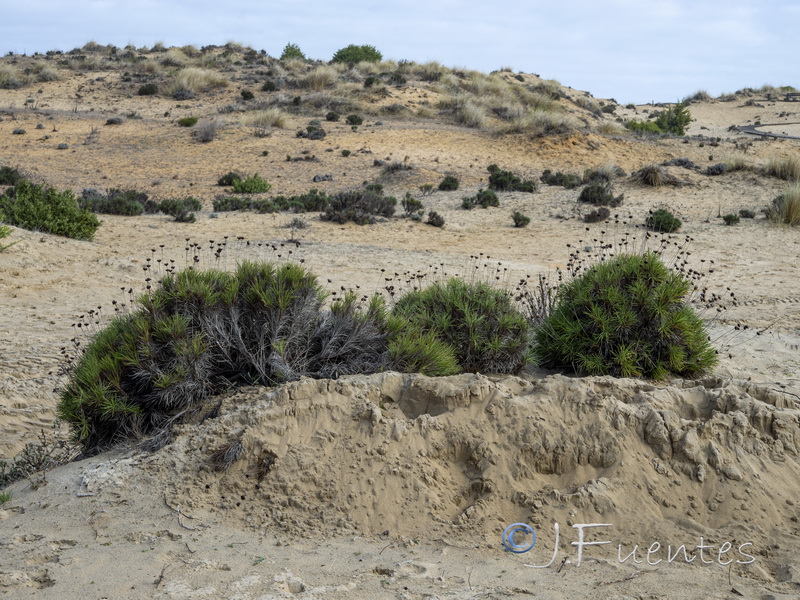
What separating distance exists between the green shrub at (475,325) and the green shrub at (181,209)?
9.91 m

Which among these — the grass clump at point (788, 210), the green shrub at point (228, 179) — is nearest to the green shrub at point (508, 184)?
the grass clump at point (788, 210)

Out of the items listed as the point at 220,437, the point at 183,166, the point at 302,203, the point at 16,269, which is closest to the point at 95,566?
the point at 220,437

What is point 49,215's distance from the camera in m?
12.6

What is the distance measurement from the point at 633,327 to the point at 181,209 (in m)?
11.6

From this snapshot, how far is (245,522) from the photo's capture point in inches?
155

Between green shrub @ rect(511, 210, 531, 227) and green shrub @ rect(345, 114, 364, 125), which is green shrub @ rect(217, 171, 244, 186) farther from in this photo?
green shrub @ rect(345, 114, 364, 125)

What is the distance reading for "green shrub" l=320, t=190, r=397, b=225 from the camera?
15492mm

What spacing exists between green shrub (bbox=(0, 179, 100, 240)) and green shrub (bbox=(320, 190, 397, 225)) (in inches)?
185

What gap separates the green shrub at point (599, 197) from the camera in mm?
17141

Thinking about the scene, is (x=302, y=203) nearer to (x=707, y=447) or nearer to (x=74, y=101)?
(x=707, y=447)

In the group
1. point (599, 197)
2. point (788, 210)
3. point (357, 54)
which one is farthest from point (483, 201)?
point (357, 54)

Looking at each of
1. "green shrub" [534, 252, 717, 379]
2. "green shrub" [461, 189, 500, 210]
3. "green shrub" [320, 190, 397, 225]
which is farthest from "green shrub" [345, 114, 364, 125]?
"green shrub" [534, 252, 717, 379]

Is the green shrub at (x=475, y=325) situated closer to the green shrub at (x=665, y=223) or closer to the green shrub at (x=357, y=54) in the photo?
the green shrub at (x=665, y=223)

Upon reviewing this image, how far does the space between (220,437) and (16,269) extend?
745 cm
